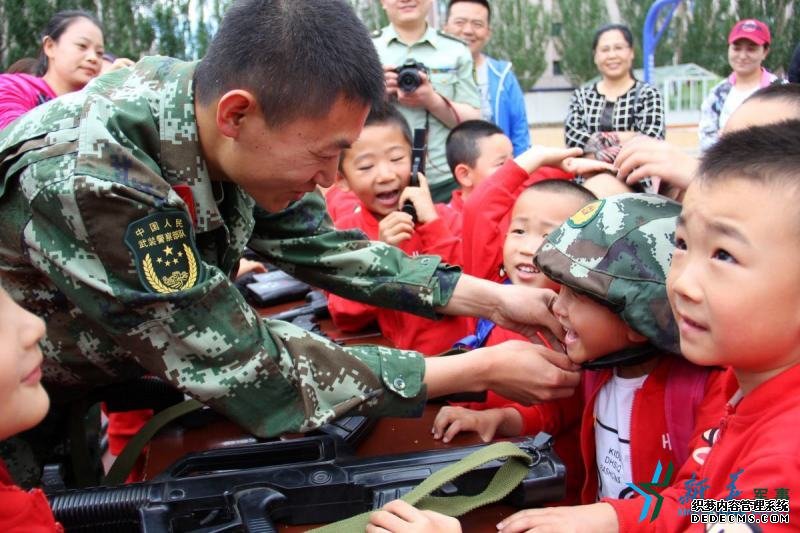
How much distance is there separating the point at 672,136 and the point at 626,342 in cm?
1280

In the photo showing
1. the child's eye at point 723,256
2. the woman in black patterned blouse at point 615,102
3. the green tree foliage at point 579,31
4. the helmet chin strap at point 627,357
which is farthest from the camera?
the green tree foliage at point 579,31

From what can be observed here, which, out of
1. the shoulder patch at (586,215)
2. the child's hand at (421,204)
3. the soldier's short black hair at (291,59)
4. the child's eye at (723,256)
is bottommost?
the child's hand at (421,204)

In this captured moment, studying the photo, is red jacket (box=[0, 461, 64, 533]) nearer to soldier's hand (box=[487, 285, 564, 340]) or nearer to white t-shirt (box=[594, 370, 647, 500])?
white t-shirt (box=[594, 370, 647, 500])

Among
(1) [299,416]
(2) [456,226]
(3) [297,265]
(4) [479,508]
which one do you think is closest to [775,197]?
(4) [479,508]

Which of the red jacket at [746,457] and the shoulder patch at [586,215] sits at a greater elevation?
the shoulder patch at [586,215]

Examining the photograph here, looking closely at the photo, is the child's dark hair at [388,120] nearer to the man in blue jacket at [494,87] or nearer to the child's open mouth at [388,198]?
the child's open mouth at [388,198]

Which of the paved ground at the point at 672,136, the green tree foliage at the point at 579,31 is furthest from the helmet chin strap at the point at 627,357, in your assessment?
the green tree foliage at the point at 579,31

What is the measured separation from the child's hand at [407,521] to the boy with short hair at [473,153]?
6.56ft

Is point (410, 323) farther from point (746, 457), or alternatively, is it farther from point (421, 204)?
point (746, 457)

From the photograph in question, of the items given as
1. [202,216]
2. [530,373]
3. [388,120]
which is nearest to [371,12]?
[388,120]

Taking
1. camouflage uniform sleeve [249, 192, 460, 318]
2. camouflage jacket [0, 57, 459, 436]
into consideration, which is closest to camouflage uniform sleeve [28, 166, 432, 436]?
camouflage jacket [0, 57, 459, 436]

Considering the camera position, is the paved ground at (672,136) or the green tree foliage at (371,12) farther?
the green tree foliage at (371,12)

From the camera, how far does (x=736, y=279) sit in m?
0.96

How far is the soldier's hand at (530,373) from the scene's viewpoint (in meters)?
1.54
